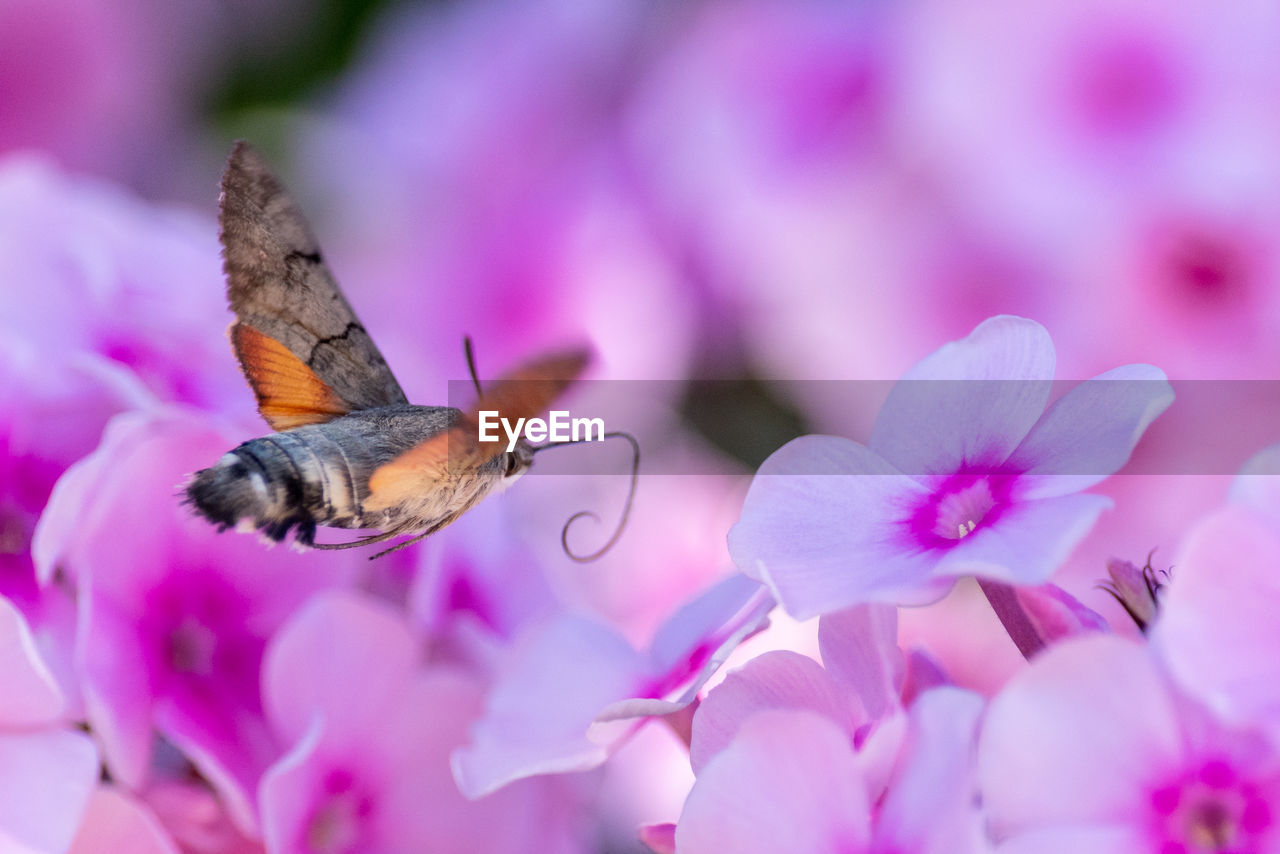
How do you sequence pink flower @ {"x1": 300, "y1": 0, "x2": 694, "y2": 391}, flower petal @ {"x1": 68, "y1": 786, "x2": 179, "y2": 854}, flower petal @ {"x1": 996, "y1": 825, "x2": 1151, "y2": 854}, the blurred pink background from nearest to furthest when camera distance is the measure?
flower petal @ {"x1": 996, "y1": 825, "x2": 1151, "y2": 854}
flower petal @ {"x1": 68, "y1": 786, "x2": 179, "y2": 854}
the blurred pink background
pink flower @ {"x1": 300, "y1": 0, "x2": 694, "y2": 391}

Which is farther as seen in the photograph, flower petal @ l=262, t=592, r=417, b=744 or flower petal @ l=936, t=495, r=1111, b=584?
flower petal @ l=262, t=592, r=417, b=744

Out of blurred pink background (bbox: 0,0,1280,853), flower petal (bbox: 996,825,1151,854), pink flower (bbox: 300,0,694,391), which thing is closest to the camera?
flower petal (bbox: 996,825,1151,854)

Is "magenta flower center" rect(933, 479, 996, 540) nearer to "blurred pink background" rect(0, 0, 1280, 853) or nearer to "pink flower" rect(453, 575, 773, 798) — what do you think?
Result: "pink flower" rect(453, 575, 773, 798)

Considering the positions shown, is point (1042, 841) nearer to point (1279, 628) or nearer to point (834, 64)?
point (1279, 628)

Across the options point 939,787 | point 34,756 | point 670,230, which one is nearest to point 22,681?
point 34,756

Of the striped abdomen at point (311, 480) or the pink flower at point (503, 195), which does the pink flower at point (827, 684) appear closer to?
the striped abdomen at point (311, 480)

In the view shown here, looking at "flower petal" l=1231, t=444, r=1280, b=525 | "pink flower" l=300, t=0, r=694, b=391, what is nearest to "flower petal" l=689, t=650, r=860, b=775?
"flower petal" l=1231, t=444, r=1280, b=525

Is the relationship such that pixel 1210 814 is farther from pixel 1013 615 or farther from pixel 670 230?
pixel 670 230
